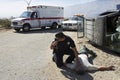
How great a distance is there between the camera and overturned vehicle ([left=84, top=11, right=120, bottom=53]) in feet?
38.4

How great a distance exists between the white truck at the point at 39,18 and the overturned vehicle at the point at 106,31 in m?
13.4

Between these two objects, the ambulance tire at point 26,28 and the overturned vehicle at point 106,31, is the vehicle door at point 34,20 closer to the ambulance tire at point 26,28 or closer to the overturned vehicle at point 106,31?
the ambulance tire at point 26,28

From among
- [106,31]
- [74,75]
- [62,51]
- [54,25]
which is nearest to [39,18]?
[54,25]

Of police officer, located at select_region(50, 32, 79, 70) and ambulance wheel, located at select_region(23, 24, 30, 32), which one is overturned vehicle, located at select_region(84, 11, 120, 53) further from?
ambulance wheel, located at select_region(23, 24, 30, 32)

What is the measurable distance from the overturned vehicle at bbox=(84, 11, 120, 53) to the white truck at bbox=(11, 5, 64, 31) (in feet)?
44.0

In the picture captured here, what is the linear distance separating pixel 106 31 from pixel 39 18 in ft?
55.1

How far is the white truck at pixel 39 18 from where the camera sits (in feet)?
88.1

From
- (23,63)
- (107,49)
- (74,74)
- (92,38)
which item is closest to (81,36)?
(92,38)

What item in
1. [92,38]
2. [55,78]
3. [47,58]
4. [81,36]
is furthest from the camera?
[81,36]

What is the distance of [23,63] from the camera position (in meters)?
10.2

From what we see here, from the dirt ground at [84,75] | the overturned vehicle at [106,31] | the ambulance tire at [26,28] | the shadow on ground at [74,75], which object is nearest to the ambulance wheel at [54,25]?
the ambulance tire at [26,28]

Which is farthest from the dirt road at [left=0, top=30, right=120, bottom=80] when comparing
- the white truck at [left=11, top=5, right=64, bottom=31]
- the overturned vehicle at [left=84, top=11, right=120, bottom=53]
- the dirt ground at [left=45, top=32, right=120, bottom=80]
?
the white truck at [left=11, top=5, right=64, bottom=31]

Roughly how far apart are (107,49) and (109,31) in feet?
3.43

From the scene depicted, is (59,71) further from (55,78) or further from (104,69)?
(104,69)
